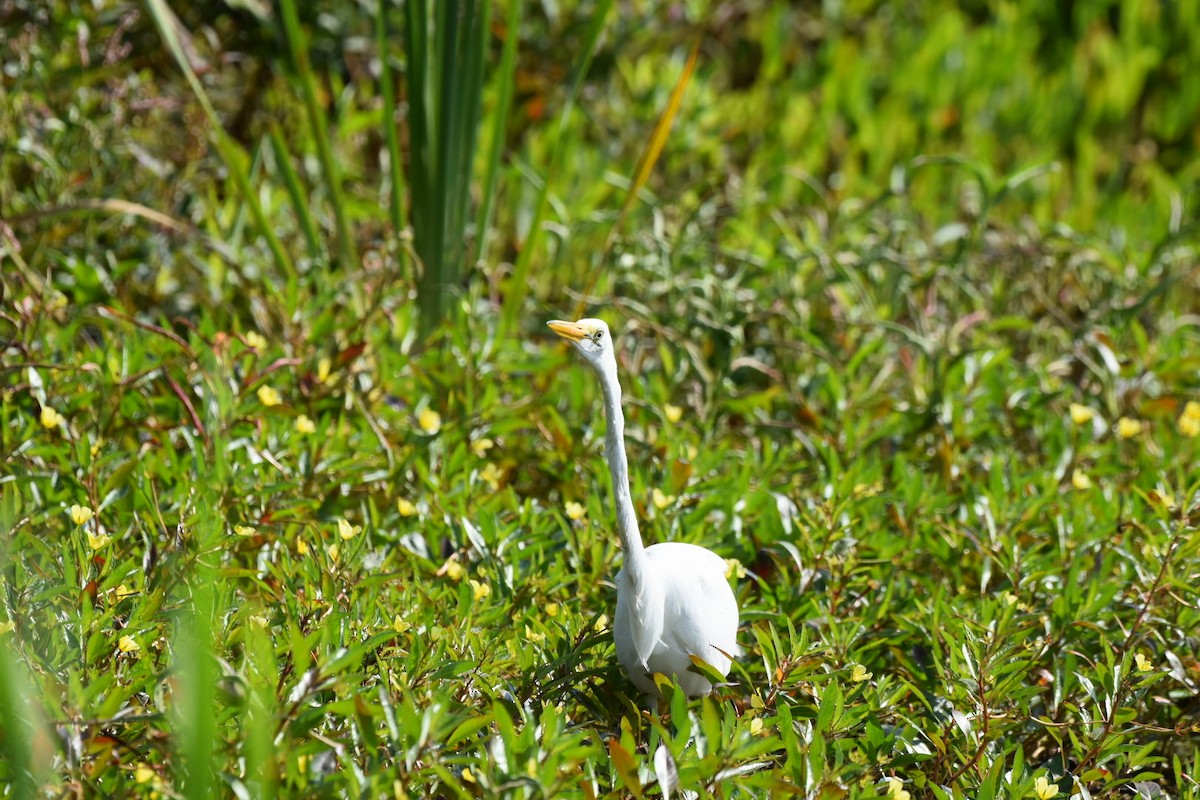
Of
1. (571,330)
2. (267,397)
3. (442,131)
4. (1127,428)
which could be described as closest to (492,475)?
(267,397)

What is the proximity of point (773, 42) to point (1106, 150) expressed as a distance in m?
1.40

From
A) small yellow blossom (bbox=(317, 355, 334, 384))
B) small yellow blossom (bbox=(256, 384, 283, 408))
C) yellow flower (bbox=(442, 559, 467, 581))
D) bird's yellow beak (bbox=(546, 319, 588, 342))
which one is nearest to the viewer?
bird's yellow beak (bbox=(546, 319, 588, 342))

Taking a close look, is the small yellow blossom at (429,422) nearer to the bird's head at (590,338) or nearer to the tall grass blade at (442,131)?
the tall grass blade at (442,131)

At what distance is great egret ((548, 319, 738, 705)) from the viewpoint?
168cm

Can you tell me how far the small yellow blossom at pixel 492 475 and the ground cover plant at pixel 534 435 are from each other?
0.01 metres

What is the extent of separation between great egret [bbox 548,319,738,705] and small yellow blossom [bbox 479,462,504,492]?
0.52 meters

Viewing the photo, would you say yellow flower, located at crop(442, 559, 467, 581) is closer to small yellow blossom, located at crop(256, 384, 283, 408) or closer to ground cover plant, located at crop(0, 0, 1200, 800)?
ground cover plant, located at crop(0, 0, 1200, 800)

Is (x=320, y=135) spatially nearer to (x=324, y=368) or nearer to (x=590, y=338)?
(x=324, y=368)

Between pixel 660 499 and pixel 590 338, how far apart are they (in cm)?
66

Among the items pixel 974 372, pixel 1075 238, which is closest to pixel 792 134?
pixel 1075 238

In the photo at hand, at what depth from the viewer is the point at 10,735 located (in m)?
1.28

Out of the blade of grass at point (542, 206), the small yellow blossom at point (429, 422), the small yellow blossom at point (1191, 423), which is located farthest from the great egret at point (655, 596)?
the small yellow blossom at point (1191, 423)

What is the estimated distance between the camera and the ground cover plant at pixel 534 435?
163 cm

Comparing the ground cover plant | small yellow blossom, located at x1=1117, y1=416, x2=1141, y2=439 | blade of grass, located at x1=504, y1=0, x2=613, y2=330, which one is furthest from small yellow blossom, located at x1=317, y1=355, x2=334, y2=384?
small yellow blossom, located at x1=1117, y1=416, x2=1141, y2=439
